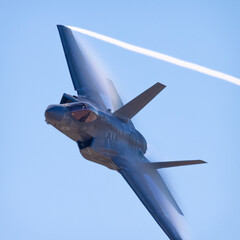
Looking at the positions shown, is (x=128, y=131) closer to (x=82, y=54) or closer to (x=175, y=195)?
(x=175, y=195)

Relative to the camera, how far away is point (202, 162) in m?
38.8

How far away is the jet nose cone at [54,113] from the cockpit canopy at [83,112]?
0.78 metres

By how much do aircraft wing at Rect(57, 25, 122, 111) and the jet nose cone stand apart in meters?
5.15

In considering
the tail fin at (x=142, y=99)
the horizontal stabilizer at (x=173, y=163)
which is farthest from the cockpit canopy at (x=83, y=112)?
the horizontal stabilizer at (x=173, y=163)

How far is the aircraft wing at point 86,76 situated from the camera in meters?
44.1

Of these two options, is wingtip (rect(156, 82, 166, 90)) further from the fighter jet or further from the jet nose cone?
the jet nose cone

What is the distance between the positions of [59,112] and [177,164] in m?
8.55

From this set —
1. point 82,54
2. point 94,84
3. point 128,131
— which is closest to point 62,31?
point 82,54

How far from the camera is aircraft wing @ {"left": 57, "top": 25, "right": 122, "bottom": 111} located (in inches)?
1737

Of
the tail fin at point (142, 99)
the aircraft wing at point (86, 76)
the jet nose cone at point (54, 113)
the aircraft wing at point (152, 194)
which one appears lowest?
the aircraft wing at point (152, 194)

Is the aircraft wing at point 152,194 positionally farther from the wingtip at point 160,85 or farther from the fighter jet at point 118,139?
the wingtip at point 160,85

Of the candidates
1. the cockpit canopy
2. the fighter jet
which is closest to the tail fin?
the fighter jet

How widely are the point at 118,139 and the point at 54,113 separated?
5230 mm

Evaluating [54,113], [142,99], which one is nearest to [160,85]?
[142,99]
